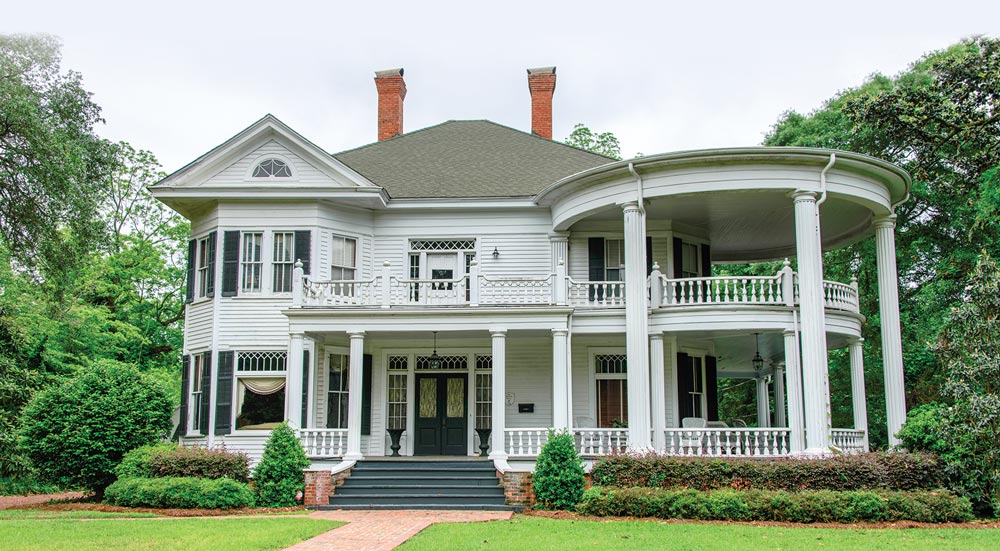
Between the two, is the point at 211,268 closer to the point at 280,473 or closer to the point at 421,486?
the point at 280,473

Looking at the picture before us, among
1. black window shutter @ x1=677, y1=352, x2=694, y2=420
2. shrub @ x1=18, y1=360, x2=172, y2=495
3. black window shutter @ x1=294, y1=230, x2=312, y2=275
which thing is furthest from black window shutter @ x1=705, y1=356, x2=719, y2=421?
shrub @ x1=18, y1=360, x2=172, y2=495

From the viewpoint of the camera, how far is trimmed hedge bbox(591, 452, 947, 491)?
630 inches

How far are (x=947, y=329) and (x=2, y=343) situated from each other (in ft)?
72.8

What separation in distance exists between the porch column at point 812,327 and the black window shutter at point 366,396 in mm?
9855

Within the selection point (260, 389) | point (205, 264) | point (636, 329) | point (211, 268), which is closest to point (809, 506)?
point (636, 329)

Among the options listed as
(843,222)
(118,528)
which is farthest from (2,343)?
(843,222)

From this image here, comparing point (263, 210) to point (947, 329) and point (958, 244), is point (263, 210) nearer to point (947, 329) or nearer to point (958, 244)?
point (947, 329)

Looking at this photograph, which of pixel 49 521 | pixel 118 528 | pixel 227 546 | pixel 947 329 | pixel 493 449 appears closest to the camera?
pixel 227 546

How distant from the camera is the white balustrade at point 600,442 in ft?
59.7

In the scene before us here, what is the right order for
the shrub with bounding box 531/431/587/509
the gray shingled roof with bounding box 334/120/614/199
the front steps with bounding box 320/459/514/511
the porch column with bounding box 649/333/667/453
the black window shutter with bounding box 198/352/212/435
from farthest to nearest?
the gray shingled roof with bounding box 334/120/614/199 < the black window shutter with bounding box 198/352/212/435 < the porch column with bounding box 649/333/667/453 < the front steps with bounding box 320/459/514/511 < the shrub with bounding box 531/431/587/509

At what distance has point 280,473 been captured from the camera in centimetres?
1752

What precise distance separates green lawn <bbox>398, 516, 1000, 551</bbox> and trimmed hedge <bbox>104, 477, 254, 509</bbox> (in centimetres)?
503

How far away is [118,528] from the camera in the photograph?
13.8 metres

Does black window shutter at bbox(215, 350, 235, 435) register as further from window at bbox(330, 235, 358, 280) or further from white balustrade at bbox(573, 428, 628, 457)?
white balustrade at bbox(573, 428, 628, 457)
